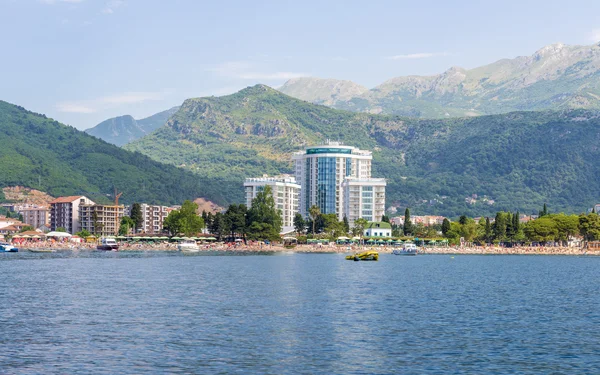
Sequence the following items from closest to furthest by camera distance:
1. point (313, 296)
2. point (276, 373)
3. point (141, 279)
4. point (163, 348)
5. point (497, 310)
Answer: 1. point (276, 373)
2. point (163, 348)
3. point (497, 310)
4. point (313, 296)
5. point (141, 279)

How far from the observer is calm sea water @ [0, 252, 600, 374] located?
154 ft

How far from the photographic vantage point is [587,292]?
95.1 metres

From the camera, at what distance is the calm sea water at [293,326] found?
46.9 m

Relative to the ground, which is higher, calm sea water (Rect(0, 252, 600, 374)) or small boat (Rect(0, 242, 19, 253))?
small boat (Rect(0, 242, 19, 253))

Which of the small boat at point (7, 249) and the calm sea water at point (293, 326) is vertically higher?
the small boat at point (7, 249)

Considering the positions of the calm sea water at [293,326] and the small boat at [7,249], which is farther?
the small boat at [7,249]

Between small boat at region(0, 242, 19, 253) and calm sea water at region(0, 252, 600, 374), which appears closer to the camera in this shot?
calm sea water at region(0, 252, 600, 374)

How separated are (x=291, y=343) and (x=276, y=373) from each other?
9528 mm

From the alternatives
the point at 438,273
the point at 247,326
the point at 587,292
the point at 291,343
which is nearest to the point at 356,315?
the point at 247,326

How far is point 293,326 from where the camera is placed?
61375 millimetres

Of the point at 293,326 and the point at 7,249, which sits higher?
the point at 7,249

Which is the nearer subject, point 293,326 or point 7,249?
point 293,326

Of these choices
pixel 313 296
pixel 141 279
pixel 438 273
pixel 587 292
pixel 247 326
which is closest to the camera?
pixel 247 326

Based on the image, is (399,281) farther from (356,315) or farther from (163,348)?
(163,348)
